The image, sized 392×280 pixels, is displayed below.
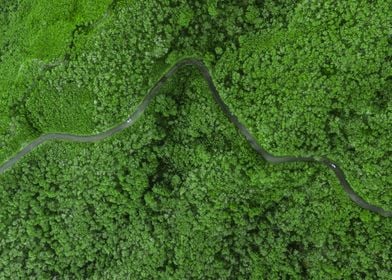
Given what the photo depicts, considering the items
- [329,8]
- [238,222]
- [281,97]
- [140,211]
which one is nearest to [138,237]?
[140,211]

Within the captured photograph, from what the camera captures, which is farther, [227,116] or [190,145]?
[190,145]

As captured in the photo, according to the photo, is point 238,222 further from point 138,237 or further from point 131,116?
point 131,116

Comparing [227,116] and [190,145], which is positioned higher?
[227,116]

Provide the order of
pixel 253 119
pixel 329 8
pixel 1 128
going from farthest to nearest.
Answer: pixel 1 128
pixel 253 119
pixel 329 8

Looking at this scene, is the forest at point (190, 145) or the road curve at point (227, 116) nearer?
the forest at point (190, 145)
